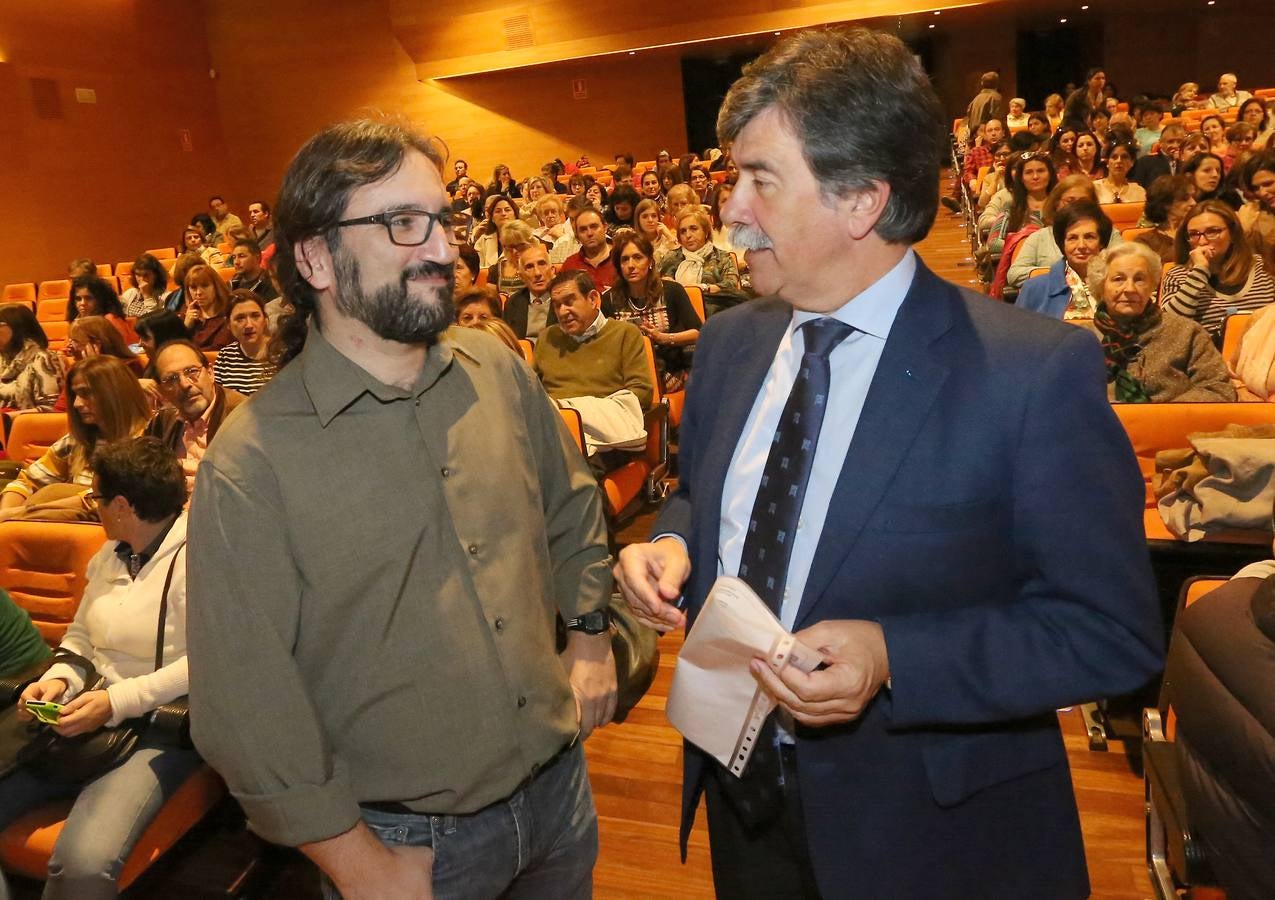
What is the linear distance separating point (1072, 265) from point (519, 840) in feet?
13.8

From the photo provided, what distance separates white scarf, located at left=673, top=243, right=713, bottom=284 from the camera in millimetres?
6387

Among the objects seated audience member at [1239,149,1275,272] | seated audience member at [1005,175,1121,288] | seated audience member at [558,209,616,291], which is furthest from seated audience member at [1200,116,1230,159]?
seated audience member at [558,209,616,291]

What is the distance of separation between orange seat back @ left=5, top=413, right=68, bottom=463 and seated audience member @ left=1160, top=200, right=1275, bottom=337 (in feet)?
18.7

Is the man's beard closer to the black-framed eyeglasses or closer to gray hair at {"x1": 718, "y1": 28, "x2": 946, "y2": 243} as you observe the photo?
the black-framed eyeglasses

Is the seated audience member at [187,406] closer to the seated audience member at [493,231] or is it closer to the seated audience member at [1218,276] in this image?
the seated audience member at [1218,276]

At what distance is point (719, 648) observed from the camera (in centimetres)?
115

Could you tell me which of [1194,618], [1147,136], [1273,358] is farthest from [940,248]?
[1194,618]

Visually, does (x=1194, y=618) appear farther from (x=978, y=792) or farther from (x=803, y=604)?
(x=803, y=604)

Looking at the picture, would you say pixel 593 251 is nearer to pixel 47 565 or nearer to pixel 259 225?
pixel 47 565

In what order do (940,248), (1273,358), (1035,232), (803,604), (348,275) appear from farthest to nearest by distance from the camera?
(940,248) < (1035,232) < (1273,358) < (348,275) < (803,604)

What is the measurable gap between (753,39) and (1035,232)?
36.5 feet

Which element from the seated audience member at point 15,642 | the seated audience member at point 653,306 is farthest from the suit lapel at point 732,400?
the seated audience member at point 653,306

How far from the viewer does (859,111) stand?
3.68 ft

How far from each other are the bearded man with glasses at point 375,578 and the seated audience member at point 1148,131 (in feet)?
33.1
